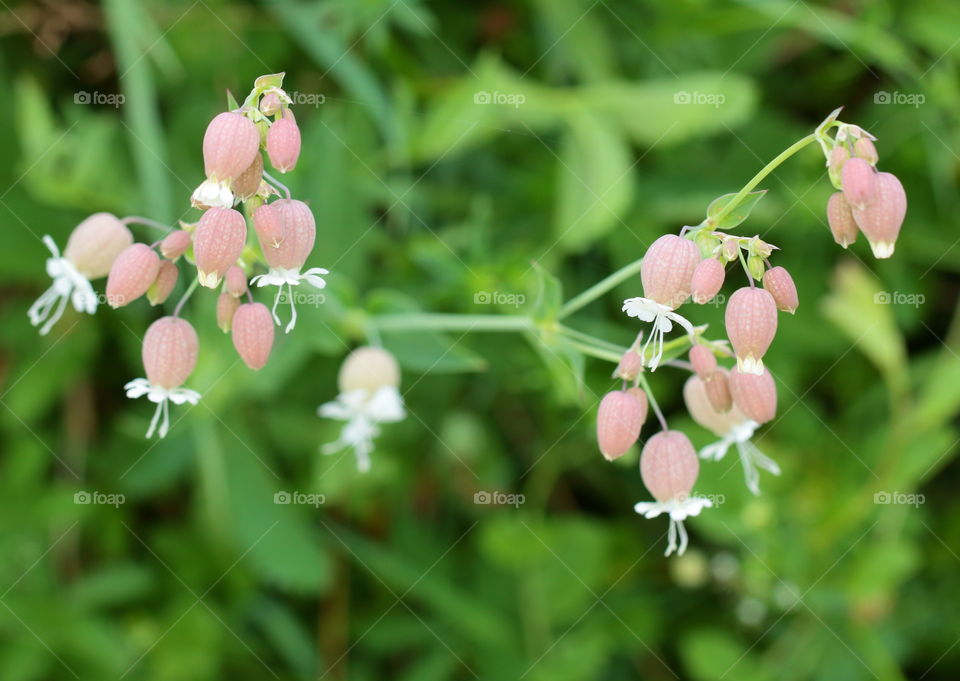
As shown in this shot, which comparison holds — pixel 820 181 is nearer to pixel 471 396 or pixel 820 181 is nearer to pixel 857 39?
pixel 857 39

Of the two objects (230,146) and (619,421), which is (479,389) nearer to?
(619,421)

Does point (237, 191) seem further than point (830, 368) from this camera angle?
No

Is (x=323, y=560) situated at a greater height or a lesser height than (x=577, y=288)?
lesser

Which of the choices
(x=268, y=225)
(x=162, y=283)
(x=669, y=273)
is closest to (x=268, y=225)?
(x=268, y=225)

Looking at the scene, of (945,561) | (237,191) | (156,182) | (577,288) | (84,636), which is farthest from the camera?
(945,561)

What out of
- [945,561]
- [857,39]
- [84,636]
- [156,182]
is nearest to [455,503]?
[84,636]

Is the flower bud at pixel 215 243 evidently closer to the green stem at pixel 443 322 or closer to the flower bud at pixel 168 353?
the flower bud at pixel 168 353

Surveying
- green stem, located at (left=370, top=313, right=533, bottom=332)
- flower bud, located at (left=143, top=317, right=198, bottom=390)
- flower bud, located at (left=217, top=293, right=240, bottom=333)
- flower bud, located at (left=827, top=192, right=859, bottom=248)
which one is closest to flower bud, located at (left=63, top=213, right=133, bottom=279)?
flower bud, located at (left=143, top=317, right=198, bottom=390)
